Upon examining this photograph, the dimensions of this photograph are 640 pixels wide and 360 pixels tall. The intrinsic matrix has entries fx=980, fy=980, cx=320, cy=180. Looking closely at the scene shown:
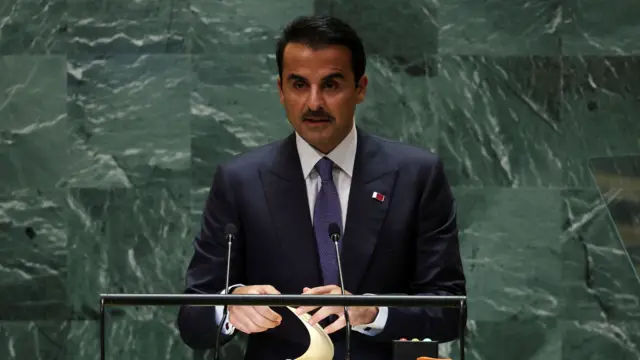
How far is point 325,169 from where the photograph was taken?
312 centimetres

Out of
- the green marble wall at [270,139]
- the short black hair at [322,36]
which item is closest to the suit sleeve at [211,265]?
the short black hair at [322,36]

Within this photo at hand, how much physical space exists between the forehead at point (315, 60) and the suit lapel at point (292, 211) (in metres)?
0.28

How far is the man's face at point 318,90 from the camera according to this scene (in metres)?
3.04

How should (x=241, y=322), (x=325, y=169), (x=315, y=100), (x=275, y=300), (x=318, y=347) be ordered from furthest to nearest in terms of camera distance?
1. (x=325, y=169)
2. (x=315, y=100)
3. (x=241, y=322)
4. (x=318, y=347)
5. (x=275, y=300)

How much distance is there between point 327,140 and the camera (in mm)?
3088

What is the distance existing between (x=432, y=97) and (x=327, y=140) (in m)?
1.36

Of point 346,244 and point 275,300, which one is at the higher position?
point 346,244

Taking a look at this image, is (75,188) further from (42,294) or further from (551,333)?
(551,333)

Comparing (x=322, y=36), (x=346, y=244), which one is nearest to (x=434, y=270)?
(x=346, y=244)

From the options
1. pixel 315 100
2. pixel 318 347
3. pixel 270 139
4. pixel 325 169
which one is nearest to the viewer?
pixel 318 347

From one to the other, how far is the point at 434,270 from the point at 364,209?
289mm

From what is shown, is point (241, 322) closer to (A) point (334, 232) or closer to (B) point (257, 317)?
(B) point (257, 317)

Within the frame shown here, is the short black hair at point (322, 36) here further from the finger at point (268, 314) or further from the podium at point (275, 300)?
the podium at point (275, 300)

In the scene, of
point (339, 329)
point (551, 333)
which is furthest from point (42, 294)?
point (551, 333)
